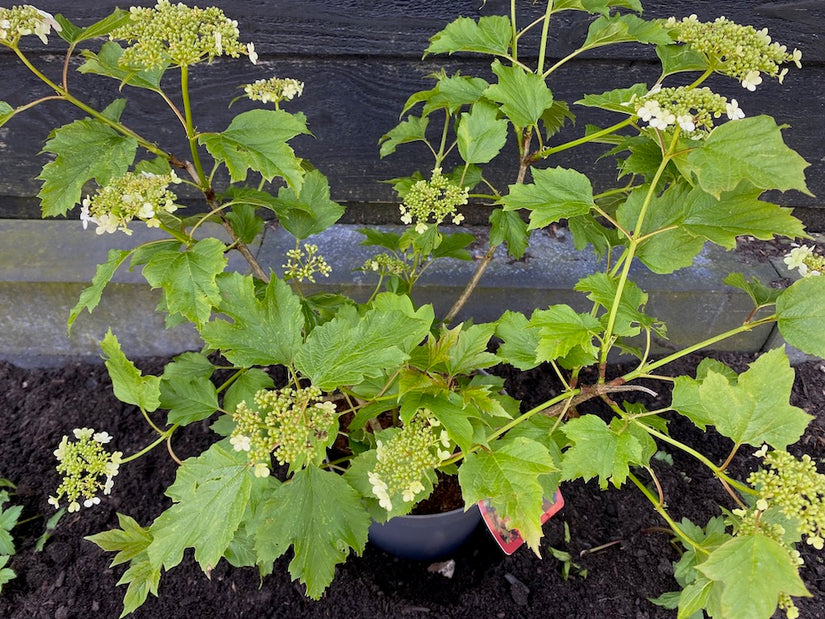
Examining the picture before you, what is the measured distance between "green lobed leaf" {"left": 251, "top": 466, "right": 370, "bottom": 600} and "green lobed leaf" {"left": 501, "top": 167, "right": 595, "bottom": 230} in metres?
0.58

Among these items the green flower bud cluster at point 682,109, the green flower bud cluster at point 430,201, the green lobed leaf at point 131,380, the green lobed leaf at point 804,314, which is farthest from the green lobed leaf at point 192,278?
the green lobed leaf at point 804,314

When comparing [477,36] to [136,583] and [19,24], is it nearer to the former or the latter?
[19,24]

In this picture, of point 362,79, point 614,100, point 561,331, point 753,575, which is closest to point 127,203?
point 561,331

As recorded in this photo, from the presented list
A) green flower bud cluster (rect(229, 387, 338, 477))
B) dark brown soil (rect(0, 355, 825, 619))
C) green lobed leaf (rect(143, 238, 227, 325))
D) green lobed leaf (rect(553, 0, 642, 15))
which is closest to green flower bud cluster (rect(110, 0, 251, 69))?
green lobed leaf (rect(143, 238, 227, 325))

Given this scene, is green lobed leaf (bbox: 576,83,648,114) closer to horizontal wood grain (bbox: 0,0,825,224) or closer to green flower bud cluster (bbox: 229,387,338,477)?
green flower bud cluster (bbox: 229,387,338,477)

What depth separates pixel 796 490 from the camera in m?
0.76

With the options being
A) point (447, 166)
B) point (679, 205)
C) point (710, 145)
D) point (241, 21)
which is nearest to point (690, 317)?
point (447, 166)

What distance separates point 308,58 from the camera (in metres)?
1.93

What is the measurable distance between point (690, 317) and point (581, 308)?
1.35 ft

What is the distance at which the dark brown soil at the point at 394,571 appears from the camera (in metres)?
1.42

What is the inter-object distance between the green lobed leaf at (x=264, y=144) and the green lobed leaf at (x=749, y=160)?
0.65 m

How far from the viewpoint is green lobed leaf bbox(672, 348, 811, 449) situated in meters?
0.81

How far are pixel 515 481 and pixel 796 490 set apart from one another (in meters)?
0.37

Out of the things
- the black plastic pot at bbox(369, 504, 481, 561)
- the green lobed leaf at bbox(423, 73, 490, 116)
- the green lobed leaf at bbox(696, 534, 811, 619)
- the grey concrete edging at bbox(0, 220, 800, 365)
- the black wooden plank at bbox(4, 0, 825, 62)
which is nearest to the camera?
the green lobed leaf at bbox(696, 534, 811, 619)
